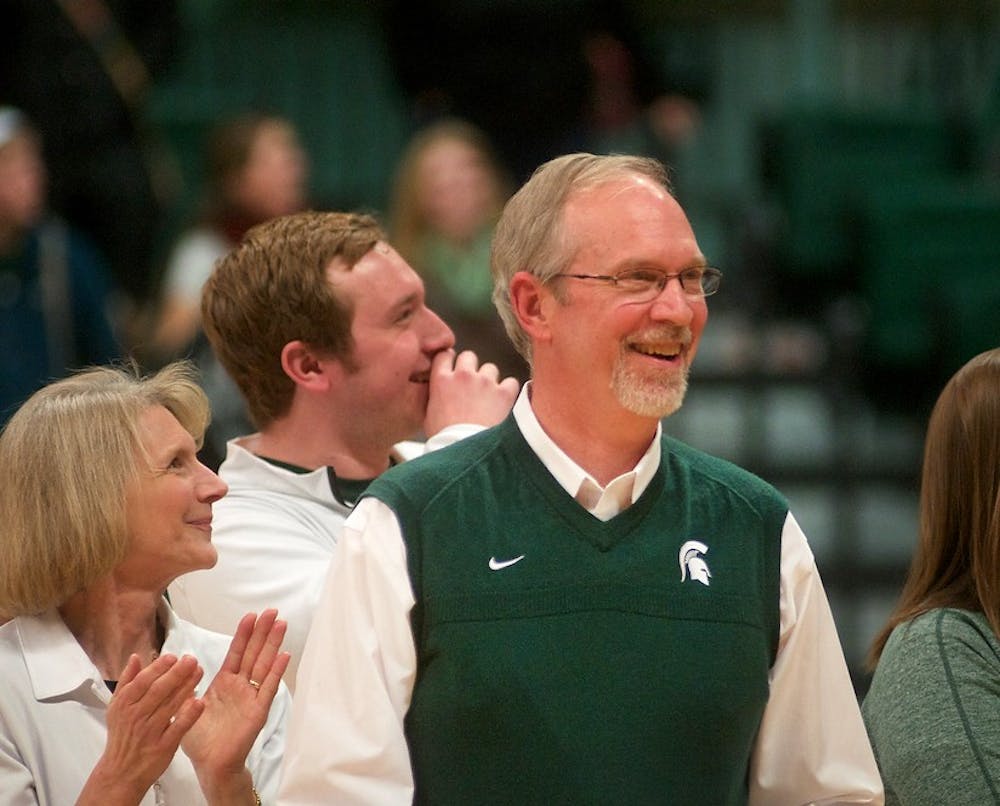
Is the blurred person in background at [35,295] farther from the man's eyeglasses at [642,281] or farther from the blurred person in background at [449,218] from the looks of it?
the man's eyeglasses at [642,281]

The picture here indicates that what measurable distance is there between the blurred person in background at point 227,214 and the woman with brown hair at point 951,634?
126 inches

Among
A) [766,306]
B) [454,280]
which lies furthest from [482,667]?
[766,306]

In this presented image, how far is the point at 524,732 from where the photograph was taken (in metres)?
2.74

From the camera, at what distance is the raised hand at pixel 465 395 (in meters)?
3.55

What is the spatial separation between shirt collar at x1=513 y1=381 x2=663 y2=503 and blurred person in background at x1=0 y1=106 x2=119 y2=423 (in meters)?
3.27

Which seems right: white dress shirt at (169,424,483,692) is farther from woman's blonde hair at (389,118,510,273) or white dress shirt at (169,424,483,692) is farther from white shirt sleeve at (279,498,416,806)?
woman's blonde hair at (389,118,510,273)

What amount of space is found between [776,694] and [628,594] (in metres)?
0.29

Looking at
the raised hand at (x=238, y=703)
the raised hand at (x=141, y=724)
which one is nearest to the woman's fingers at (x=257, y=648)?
the raised hand at (x=238, y=703)

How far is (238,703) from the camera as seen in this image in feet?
9.75

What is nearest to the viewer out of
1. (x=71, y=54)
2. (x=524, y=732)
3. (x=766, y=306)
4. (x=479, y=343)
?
(x=524, y=732)

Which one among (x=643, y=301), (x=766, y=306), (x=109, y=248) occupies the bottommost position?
(x=766, y=306)

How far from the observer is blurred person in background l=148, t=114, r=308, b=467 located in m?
6.23

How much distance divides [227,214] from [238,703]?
3.63 metres

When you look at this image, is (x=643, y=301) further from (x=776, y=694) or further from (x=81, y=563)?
(x=81, y=563)
